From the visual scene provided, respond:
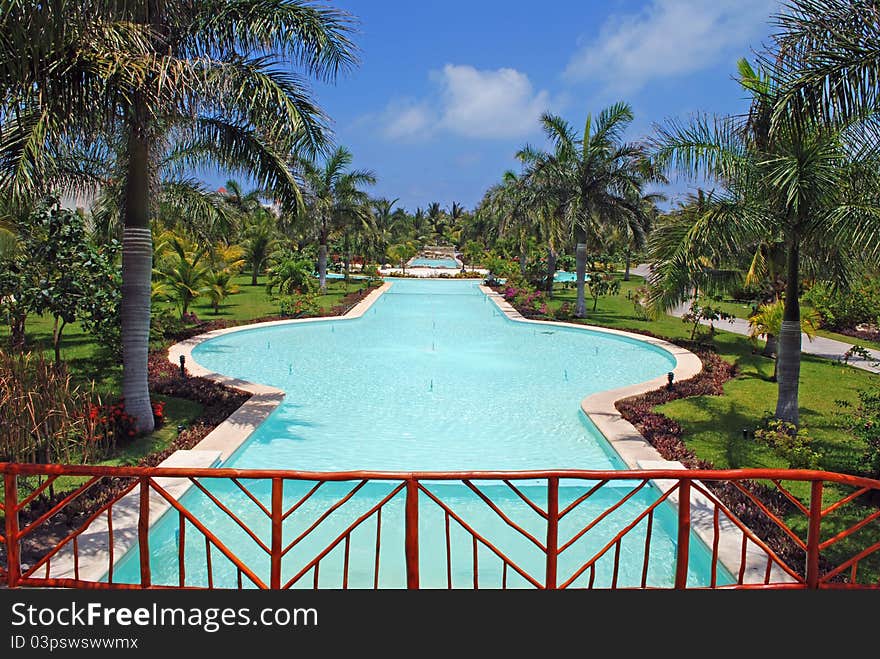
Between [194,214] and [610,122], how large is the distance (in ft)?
41.5

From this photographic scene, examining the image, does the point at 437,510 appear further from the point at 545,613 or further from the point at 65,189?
the point at 65,189

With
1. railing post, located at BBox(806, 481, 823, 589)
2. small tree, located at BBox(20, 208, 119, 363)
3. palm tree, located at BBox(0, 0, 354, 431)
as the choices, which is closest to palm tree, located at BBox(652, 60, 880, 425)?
railing post, located at BBox(806, 481, 823, 589)

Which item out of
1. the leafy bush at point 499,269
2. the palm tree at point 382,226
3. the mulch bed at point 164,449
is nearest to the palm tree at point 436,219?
the palm tree at point 382,226

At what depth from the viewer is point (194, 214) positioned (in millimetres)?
13414

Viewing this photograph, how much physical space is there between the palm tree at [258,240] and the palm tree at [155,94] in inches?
832

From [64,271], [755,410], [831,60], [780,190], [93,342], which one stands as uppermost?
[831,60]

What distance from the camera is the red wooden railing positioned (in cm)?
337

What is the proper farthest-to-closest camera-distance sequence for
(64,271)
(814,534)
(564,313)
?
1. (564,313)
2. (64,271)
3. (814,534)

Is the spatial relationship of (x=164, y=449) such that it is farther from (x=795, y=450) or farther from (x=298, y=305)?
(x=298, y=305)

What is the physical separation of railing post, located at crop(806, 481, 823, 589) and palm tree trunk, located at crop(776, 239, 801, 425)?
4.70 metres

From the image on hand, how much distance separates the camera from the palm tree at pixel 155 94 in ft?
19.3

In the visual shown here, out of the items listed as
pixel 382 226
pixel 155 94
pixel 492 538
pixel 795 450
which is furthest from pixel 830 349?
pixel 382 226

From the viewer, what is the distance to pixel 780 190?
6.93 meters

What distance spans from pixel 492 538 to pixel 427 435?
337cm
